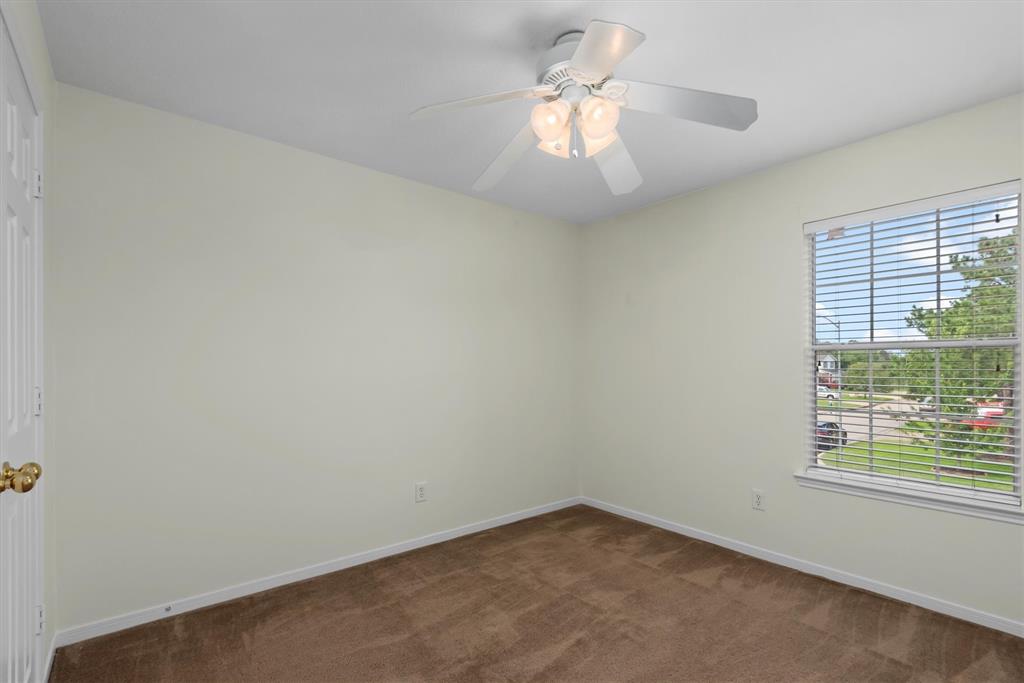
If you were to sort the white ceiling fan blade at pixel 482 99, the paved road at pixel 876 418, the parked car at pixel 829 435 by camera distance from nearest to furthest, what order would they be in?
the white ceiling fan blade at pixel 482 99 < the paved road at pixel 876 418 < the parked car at pixel 829 435

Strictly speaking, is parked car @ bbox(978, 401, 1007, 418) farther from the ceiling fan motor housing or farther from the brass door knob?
the brass door knob

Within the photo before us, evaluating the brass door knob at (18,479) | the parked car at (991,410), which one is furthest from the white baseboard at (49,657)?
the parked car at (991,410)

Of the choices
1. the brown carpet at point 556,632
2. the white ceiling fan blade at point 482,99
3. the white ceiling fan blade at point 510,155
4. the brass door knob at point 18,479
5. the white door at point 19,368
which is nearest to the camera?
the brass door knob at point 18,479

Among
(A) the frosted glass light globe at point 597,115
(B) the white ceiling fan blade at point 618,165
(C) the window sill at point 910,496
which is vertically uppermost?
(A) the frosted glass light globe at point 597,115

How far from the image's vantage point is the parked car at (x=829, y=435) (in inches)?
114

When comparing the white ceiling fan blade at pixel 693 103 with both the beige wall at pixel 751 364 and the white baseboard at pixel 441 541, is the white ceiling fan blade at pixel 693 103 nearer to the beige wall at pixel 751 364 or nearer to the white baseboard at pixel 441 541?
the beige wall at pixel 751 364

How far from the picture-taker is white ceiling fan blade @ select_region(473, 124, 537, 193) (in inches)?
76.1

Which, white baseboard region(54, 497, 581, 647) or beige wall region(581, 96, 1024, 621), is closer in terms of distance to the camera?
white baseboard region(54, 497, 581, 647)

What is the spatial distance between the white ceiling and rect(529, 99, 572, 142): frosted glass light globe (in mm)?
306

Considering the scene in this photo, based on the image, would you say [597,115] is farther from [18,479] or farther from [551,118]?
[18,479]

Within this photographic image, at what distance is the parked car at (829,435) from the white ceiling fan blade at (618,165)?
1914 mm

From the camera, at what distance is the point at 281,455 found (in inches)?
110

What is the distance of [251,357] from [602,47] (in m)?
2.26

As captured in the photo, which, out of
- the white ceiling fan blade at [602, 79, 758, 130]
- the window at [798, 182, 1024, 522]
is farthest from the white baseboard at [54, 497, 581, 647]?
the white ceiling fan blade at [602, 79, 758, 130]
